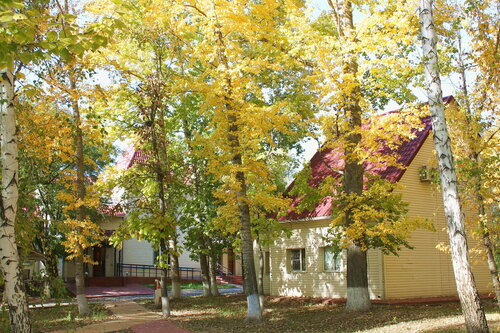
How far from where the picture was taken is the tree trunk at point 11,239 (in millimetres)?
6887

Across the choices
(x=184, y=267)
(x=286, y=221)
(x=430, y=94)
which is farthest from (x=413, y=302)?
(x=184, y=267)

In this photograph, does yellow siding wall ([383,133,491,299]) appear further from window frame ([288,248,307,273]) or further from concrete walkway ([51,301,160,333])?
concrete walkway ([51,301,160,333])

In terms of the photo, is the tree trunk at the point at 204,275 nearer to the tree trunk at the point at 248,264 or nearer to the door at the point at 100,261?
the tree trunk at the point at 248,264

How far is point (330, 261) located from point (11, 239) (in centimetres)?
1636

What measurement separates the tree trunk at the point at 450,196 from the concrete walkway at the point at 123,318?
9168 millimetres

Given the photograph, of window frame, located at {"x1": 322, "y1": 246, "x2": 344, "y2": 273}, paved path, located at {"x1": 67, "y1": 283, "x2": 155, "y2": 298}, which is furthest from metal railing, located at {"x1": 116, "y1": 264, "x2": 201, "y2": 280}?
window frame, located at {"x1": 322, "y1": 246, "x2": 344, "y2": 273}

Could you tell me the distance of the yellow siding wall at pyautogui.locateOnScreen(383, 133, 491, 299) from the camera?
748 inches

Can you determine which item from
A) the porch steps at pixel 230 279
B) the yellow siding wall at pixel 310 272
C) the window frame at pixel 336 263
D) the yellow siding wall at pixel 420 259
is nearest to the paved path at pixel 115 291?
the porch steps at pixel 230 279

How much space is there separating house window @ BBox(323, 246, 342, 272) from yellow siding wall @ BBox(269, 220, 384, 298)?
0.60 ft

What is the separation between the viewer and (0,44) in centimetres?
453

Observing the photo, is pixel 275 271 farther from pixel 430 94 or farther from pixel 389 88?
pixel 430 94

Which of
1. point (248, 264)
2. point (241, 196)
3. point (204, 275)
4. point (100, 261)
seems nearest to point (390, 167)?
point (241, 196)

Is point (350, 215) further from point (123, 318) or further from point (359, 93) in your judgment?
point (123, 318)

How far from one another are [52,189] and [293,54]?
14.1 meters
